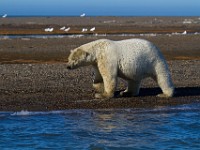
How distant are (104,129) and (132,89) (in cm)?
366

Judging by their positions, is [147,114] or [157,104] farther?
[157,104]

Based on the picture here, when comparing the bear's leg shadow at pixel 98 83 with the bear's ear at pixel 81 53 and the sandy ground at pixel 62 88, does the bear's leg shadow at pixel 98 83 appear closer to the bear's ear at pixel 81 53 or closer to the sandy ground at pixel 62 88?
the sandy ground at pixel 62 88

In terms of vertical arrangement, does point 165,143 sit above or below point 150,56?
below

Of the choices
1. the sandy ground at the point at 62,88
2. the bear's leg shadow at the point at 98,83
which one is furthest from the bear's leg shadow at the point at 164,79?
the bear's leg shadow at the point at 98,83

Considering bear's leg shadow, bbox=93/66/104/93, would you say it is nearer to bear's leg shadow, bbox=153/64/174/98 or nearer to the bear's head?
the bear's head

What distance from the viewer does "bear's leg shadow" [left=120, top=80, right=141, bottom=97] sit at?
55.3ft

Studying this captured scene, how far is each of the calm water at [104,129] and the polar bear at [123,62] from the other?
1096mm

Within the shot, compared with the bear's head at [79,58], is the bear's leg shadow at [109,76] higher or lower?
lower

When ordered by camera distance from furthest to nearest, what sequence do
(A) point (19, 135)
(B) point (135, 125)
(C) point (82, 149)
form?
(B) point (135, 125) → (A) point (19, 135) → (C) point (82, 149)

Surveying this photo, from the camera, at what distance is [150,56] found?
16.6 metres

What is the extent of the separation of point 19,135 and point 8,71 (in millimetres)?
9171

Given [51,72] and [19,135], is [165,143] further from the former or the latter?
[51,72]

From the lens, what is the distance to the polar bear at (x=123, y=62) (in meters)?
16.3

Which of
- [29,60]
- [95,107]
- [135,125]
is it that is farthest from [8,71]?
[135,125]
